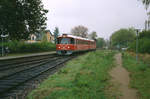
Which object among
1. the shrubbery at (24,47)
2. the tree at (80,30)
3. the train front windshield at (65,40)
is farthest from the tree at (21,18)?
the tree at (80,30)

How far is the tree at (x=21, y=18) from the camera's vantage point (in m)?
20.4

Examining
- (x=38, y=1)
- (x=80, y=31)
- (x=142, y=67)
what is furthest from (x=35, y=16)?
(x=80, y=31)

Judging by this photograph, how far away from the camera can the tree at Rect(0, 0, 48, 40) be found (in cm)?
2038

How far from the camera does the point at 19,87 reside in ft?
20.8

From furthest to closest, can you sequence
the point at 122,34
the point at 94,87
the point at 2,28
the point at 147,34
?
the point at 122,34
the point at 147,34
the point at 2,28
the point at 94,87

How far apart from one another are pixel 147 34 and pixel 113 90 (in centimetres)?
2535

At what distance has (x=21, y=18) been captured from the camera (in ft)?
74.5

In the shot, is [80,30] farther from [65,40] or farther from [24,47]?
[65,40]

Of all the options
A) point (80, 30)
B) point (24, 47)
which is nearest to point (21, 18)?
point (24, 47)

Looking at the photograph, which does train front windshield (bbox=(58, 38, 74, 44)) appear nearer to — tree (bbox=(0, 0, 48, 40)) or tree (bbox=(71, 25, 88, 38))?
tree (bbox=(0, 0, 48, 40))

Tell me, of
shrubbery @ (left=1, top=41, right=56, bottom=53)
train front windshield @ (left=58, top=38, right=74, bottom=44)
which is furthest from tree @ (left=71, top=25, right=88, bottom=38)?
train front windshield @ (left=58, top=38, right=74, bottom=44)

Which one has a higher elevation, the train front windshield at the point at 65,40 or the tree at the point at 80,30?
the tree at the point at 80,30

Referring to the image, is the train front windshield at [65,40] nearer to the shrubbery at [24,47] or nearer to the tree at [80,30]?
the shrubbery at [24,47]

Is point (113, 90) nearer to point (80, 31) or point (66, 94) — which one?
point (66, 94)
